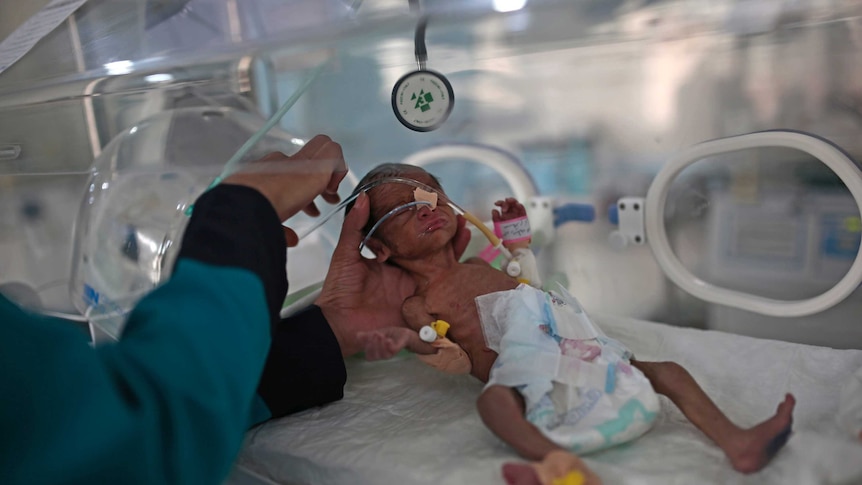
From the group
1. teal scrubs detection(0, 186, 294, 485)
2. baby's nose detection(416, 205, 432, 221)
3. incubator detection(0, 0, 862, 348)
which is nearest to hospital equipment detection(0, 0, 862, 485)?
incubator detection(0, 0, 862, 348)

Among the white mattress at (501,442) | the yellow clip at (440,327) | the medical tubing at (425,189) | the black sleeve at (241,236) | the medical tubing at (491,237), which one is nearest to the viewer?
the black sleeve at (241,236)

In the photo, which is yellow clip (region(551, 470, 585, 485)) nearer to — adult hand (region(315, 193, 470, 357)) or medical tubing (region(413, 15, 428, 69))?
adult hand (region(315, 193, 470, 357))

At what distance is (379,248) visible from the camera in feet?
4.10

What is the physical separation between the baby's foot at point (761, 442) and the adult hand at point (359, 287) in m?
0.63

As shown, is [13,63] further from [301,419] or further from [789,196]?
[789,196]

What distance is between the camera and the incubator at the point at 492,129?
3.89 feet

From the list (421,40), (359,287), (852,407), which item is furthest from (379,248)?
(852,407)

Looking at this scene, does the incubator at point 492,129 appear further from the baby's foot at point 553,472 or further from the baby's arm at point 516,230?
the baby's foot at point 553,472

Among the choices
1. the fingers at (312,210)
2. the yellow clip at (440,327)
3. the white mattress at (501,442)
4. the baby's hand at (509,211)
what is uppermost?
the fingers at (312,210)

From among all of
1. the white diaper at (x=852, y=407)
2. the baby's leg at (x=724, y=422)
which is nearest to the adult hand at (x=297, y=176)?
the baby's leg at (x=724, y=422)

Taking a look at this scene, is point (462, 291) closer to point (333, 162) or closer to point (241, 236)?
point (333, 162)

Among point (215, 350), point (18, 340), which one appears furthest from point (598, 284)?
point (18, 340)

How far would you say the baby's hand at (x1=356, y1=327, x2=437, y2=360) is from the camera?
1.02 meters

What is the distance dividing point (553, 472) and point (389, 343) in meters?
0.38
